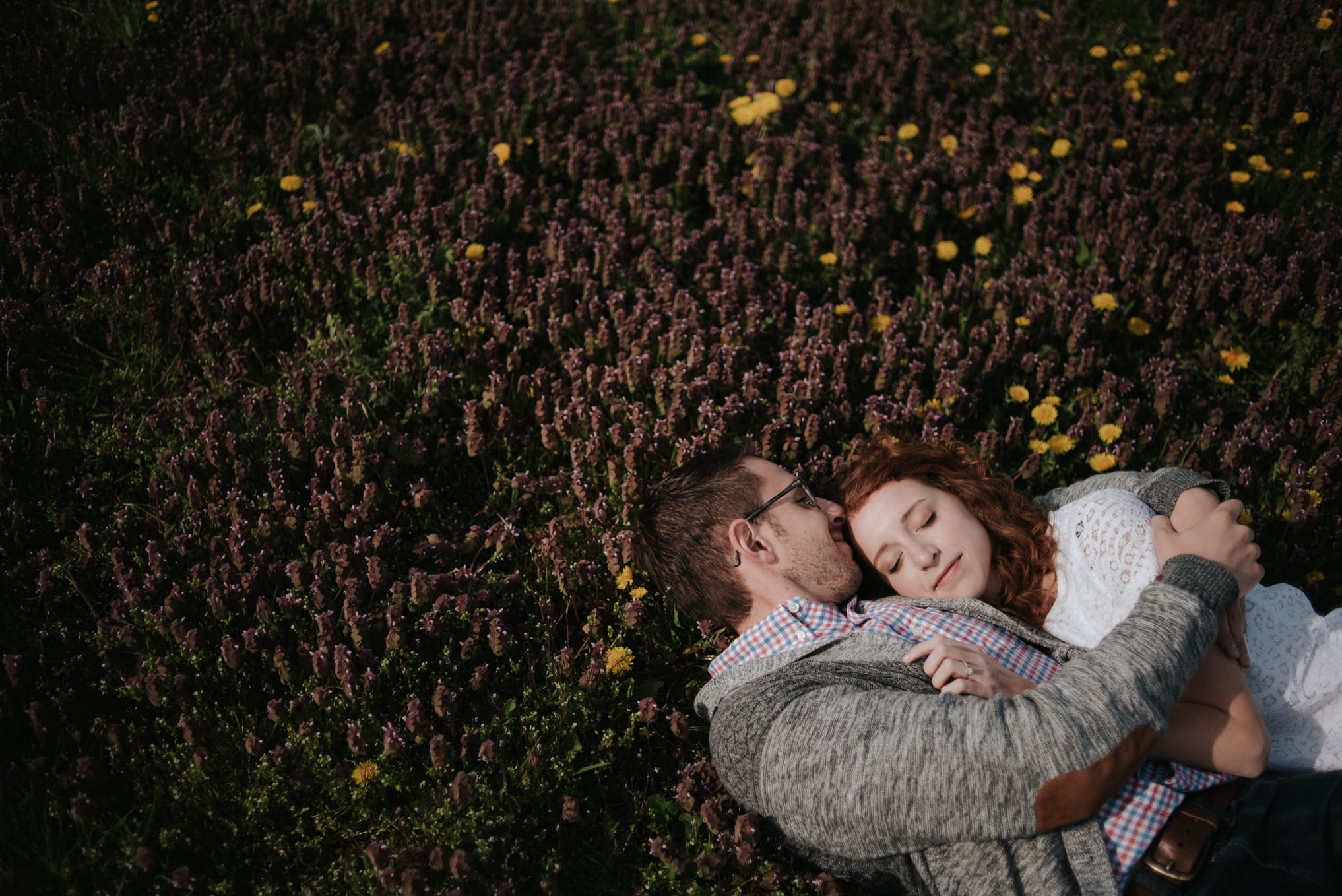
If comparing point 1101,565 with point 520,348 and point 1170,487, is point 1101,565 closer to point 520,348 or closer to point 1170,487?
point 1170,487

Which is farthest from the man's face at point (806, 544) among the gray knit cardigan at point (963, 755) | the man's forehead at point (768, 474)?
the gray knit cardigan at point (963, 755)

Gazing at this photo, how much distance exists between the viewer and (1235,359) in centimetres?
450

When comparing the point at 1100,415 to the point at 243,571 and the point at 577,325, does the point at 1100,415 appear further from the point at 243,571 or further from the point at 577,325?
the point at 243,571

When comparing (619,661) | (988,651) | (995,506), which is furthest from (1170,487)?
(619,661)

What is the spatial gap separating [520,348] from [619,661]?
174 cm

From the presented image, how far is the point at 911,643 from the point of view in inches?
110

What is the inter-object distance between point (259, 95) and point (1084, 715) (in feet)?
20.1

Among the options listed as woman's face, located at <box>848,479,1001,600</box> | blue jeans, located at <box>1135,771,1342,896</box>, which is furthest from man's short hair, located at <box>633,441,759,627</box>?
blue jeans, located at <box>1135,771,1342,896</box>

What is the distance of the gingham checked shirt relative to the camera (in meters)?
2.54

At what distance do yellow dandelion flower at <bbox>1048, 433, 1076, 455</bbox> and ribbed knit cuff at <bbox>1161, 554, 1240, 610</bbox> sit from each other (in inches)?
57.4

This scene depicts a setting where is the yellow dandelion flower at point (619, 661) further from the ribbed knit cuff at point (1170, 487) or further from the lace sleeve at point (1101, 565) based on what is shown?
the ribbed knit cuff at point (1170, 487)

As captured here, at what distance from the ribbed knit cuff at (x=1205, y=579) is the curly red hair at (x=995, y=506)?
20.6 inches

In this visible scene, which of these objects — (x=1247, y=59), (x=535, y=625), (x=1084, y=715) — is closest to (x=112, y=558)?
(x=535, y=625)

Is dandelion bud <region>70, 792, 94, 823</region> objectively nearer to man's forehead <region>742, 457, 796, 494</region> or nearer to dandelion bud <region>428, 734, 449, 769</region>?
dandelion bud <region>428, 734, 449, 769</region>
